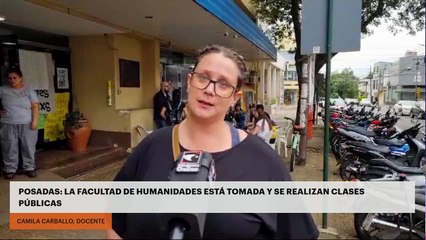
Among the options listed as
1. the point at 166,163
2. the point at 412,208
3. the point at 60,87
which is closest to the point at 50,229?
the point at 166,163

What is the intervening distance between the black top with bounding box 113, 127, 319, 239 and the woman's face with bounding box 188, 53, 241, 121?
0.16 meters

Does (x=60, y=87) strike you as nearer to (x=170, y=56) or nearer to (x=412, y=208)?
(x=170, y=56)

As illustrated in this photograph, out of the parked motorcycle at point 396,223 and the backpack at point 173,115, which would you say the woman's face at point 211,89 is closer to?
the parked motorcycle at point 396,223

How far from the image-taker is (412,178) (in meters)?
4.16

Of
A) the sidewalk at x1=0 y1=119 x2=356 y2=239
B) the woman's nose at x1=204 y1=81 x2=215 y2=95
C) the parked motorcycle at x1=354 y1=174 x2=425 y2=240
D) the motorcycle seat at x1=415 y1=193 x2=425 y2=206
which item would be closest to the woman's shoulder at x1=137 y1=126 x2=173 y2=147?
the woman's nose at x1=204 y1=81 x2=215 y2=95

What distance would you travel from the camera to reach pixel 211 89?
1507 millimetres

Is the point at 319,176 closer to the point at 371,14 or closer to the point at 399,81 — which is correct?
the point at 371,14

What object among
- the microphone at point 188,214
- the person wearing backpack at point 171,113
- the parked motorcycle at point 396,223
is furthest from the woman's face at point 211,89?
the person wearing backpack at point 171,113

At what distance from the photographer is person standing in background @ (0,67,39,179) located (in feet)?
18.7

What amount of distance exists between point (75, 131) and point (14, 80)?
7.06ft

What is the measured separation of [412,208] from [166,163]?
3071 millimetres

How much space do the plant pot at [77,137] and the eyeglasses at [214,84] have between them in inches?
263

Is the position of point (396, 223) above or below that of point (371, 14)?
below

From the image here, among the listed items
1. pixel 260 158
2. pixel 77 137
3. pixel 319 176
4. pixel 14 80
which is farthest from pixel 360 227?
pixel 77 137
